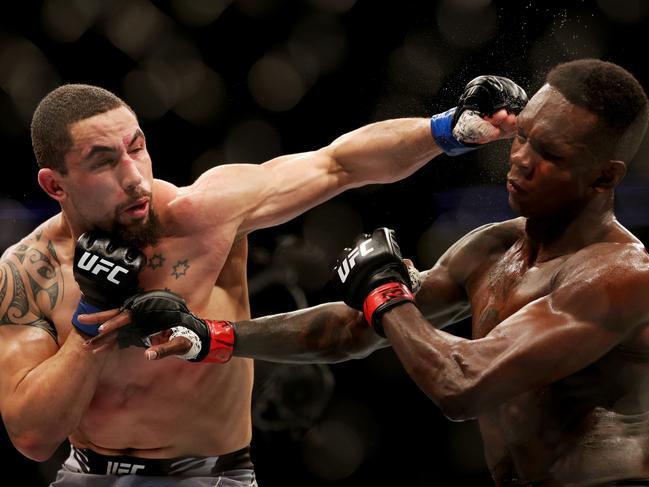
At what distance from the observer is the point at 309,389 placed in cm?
393

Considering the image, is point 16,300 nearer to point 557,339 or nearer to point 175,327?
point 175,327

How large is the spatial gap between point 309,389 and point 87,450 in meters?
1.59

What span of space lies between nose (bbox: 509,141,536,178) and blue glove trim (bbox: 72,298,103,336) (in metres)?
1.05

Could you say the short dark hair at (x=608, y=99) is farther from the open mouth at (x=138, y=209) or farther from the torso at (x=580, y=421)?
the open mouth at (x=138, y=209)

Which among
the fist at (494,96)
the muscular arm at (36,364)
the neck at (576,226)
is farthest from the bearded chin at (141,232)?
the neck at (576,226)

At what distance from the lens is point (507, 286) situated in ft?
6.66

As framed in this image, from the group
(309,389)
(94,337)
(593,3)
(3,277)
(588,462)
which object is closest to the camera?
(588,462)

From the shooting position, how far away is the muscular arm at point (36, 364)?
2.22 meters

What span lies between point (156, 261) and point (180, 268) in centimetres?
7

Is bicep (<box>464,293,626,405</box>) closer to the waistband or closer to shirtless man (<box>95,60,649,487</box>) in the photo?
shirtless man (<box>95,60,649,487</box>)

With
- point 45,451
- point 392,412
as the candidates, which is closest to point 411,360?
point 45,451

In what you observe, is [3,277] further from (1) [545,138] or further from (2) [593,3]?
(2) [593,3]

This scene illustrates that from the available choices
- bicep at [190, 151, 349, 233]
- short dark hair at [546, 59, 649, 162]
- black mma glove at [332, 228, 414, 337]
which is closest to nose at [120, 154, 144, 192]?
bicep at [190, 151, 349, 233]

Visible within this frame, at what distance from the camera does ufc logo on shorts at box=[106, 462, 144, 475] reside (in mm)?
2389
